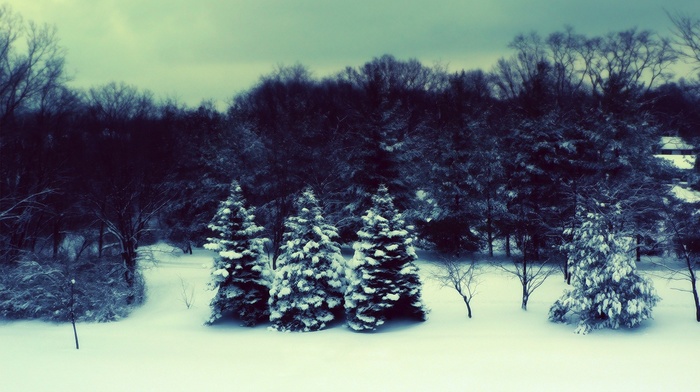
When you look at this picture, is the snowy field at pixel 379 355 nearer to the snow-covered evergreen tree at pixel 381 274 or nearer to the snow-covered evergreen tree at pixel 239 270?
the snow-covered evergreen tree at pixel 381 274

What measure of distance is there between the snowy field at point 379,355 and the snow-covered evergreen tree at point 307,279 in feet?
2.49

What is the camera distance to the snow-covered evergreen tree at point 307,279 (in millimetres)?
20641

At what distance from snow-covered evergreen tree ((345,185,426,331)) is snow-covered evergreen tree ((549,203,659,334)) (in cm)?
608

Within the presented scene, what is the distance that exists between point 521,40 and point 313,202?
46.3 m

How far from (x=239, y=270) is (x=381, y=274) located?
6.33 m

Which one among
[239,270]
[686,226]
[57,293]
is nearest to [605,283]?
[686,226]

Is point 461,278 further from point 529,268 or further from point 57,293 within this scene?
point 57,293

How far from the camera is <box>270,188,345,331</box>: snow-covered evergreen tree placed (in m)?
20.6

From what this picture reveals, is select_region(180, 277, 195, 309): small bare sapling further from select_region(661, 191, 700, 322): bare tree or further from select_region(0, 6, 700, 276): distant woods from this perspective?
select_region(661, 191, 700, 322): bare tree

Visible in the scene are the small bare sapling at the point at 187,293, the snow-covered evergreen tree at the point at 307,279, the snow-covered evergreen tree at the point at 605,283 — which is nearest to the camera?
the snow-covered evergreen tree at the point at 605,283

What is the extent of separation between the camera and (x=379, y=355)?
17.6 meters

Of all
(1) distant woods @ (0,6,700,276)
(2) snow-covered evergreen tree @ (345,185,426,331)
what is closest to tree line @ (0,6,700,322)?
(1) distant woods @ (0,6,700,276)

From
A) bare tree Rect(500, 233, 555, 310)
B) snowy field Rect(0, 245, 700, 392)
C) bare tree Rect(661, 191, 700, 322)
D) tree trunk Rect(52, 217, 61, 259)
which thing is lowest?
snowy field Rect(0, 245, 700, 392)

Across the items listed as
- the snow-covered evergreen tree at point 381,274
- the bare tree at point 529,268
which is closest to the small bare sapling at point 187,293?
the snow-covered evergreen tree at point 381,274
